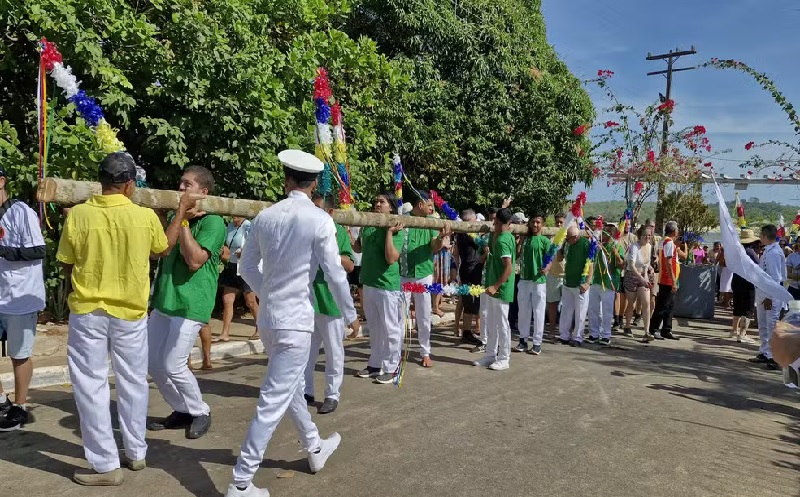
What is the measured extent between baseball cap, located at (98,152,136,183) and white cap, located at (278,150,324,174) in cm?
95

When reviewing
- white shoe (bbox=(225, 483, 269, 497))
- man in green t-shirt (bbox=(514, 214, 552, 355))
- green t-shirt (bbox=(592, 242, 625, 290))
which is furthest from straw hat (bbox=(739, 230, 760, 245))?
white shoe (bbox=(225, 483, 269, 497))

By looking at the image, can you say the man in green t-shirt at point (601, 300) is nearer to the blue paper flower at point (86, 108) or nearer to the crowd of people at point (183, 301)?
the crowd of people at point (183, 301)

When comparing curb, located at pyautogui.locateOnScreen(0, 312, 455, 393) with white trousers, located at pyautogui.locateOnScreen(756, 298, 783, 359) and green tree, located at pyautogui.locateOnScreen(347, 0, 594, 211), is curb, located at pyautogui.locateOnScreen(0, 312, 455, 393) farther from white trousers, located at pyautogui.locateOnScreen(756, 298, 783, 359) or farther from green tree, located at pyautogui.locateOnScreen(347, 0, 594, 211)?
green tree, located at pyautogui.locateOnScreen(347, 0, 594, 211)

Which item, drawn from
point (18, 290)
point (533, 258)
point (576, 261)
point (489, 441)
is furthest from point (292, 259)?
point (576, 261)

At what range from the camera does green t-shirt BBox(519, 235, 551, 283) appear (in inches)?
337

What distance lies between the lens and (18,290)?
471 centimetres

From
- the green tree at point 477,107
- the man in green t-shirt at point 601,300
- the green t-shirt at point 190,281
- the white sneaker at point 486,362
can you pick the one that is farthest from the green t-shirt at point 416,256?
the green tree at point 477,107

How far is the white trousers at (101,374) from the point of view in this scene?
Result: 3.77m

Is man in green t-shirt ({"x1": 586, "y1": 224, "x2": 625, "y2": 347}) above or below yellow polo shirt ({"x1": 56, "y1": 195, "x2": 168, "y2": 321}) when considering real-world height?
below

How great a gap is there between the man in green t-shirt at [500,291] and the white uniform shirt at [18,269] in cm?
486

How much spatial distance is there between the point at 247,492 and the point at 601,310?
7715mm

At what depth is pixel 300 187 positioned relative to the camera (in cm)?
396

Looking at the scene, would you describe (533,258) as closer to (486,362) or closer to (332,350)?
(486,362)

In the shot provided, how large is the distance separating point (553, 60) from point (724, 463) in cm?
1939
